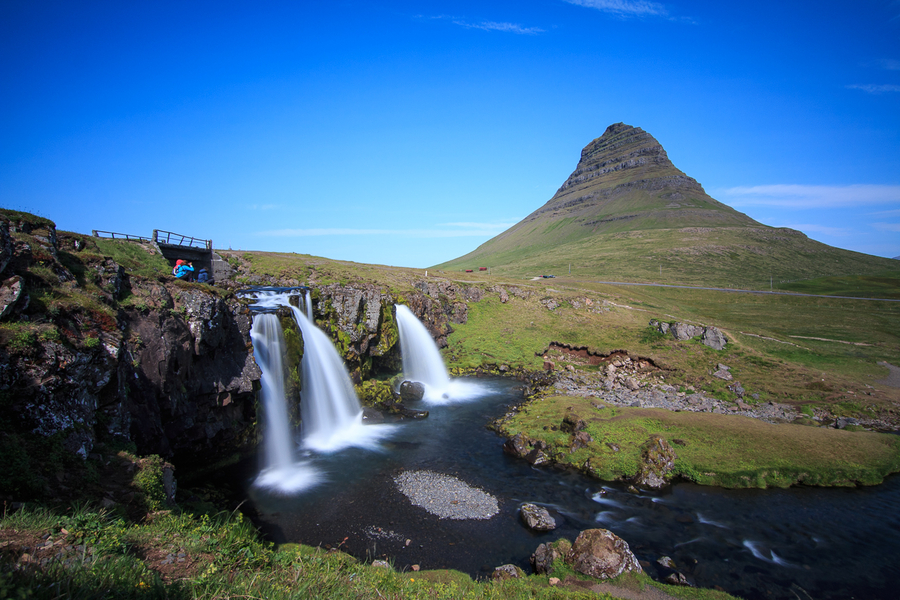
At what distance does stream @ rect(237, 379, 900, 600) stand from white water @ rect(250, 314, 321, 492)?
1.18 meters

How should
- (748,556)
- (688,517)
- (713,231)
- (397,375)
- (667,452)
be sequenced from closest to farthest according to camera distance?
1. (748,556)
2. (688,517)
3. (667,452)
4. (397,375)
5. (713,231)

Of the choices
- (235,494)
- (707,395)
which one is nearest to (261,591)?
(235,494)

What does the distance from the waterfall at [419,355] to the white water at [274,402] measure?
54.6 feet

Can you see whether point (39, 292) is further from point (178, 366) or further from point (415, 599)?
point (415, 599)

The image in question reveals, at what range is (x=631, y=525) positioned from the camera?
60.6ft

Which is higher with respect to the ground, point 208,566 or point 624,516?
point 208,566

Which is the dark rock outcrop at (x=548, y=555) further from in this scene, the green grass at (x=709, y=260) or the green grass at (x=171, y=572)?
the green grass at (x=709, y=260)

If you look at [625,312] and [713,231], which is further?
[713,231]

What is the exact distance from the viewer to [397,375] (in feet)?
141

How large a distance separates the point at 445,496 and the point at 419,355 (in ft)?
81.0

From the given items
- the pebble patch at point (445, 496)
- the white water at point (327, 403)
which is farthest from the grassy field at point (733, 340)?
the pebble patch at point (445, 496)

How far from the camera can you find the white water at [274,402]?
24.0 meters

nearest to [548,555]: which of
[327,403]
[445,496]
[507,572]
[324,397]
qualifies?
[507,572]

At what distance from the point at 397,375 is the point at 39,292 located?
101 feet
